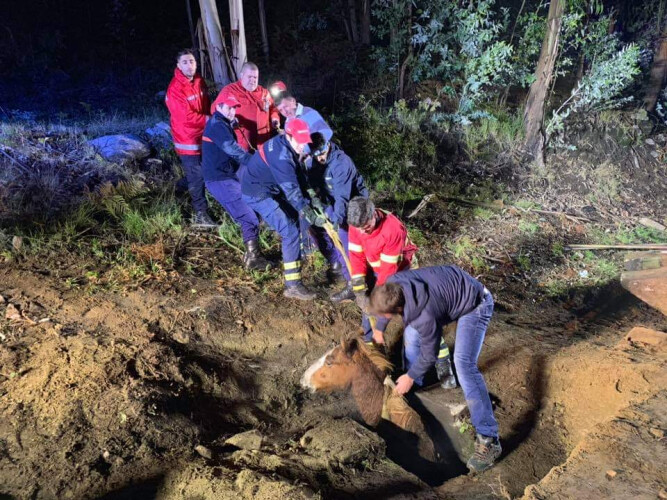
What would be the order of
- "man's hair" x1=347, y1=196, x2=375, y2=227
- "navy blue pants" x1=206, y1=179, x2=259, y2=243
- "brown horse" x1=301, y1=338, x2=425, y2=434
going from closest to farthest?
1. "man's hair" x1=347, y1=196, x2=375, y2=227
2. "brown horse" x1=301, y1=338, x2=425, y2=434
3. "navy blue pants" x1=206, y1=179, x2=259, y2=243

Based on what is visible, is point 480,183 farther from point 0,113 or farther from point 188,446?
point 0,113

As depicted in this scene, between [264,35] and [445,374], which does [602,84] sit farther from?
[264,35]

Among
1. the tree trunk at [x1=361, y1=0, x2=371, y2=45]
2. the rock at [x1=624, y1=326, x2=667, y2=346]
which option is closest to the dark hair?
the rock at [x1=624, y1=326, x2=667, y2=346]

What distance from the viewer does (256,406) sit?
13.6 feet

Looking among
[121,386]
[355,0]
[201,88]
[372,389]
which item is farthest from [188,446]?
[355,0]

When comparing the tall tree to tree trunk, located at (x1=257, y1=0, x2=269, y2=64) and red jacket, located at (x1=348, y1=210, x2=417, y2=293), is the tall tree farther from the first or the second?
red jacket, located at (x1=348, y1=210, x2=417, y2=293)

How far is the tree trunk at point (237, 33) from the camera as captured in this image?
7016 mm

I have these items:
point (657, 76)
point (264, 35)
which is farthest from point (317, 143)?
point (264, 35)

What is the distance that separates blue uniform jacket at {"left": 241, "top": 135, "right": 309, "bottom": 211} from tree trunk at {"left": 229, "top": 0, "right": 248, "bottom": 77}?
2.87 metres

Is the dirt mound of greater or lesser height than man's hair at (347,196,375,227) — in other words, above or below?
below

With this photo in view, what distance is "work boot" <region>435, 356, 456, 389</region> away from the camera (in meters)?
4.60

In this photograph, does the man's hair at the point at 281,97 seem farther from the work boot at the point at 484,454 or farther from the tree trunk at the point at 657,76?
the tree trunk at the point at 657,76

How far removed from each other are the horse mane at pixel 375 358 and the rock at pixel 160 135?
465 cm

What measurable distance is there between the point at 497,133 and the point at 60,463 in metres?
8.27
